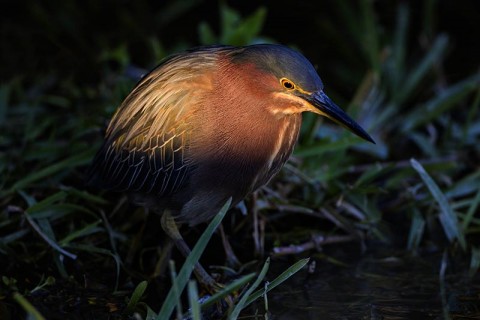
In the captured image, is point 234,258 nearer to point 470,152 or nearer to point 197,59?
point 197,59

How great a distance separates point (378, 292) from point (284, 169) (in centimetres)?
105

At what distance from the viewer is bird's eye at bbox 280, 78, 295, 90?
3.84 meters

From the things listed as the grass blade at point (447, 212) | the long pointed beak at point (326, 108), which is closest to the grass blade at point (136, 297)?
the long pointed beak at point (326, 108)

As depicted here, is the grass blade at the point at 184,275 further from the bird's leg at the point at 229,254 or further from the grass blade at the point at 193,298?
the bird's leg at the point at 229,254

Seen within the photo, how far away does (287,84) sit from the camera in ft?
12.7

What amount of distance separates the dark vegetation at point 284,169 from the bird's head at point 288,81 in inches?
32.3

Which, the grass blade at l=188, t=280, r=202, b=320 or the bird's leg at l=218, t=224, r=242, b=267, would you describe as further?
the bird's leg at l=218, t=224, r=242, b=267

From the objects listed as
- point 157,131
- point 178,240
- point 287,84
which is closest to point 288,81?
point 287,84

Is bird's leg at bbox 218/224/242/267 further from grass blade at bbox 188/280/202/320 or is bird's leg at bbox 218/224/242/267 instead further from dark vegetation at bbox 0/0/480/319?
grass blade at bbox 188/280/202/320

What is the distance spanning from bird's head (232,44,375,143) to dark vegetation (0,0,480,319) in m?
0.82

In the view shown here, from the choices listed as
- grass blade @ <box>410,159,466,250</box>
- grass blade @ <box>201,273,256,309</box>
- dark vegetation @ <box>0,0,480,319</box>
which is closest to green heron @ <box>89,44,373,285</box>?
dark vegetation @ <box>0,0,480,319</box>

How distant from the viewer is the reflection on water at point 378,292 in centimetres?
394

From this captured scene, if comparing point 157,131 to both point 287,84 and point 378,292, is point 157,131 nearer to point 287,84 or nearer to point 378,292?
point 287,84

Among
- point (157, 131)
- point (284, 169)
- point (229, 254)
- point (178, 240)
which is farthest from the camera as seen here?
point (284, 169)
